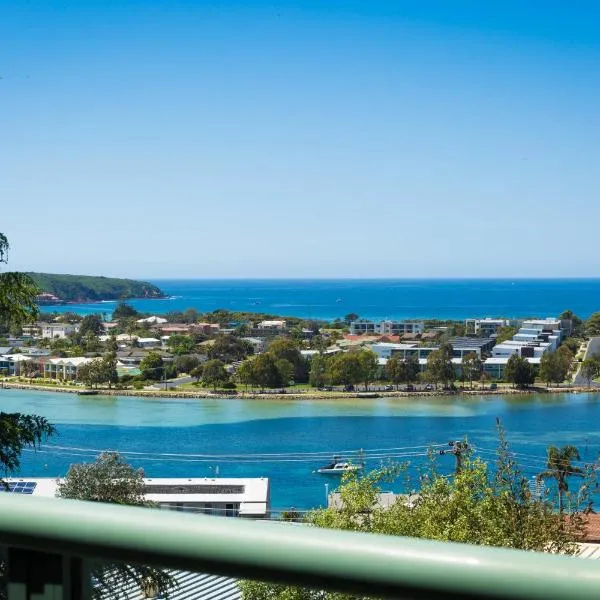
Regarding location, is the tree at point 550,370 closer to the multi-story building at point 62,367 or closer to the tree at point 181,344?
the tree at point 181,344

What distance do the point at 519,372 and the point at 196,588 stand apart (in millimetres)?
21433

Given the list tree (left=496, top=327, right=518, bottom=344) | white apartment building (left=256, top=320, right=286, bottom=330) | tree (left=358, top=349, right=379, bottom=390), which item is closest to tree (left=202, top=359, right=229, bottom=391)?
tree (left=358, top=349, right=379, bottom=390)

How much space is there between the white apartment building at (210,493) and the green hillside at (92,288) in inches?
1384

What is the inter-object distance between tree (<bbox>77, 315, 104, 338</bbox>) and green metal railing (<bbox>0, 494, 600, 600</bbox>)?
95.5ft

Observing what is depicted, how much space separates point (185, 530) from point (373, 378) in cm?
2231

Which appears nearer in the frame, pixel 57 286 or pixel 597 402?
pixel 597 402

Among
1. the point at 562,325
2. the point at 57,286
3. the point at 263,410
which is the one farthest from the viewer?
the point at 57,286

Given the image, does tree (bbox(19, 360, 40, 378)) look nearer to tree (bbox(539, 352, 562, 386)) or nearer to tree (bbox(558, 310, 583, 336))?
tree (bbox(539, 352, 562, 386))

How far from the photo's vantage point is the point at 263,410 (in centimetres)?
1834

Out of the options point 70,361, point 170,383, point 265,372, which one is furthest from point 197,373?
point 70,361

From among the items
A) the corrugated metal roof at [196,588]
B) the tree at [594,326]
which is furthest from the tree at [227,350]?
the corrugated metal roof at [196,588]

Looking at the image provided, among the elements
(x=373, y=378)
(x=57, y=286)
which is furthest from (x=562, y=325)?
(x=57, y=286)

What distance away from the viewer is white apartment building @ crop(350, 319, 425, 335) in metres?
31.2

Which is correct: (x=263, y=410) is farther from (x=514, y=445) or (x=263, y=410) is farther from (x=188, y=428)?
(x=514, y=445)
